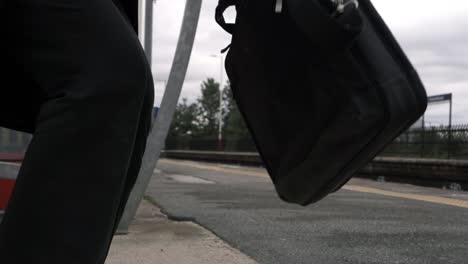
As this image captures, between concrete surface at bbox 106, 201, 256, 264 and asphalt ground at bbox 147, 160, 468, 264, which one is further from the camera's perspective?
asphalt ground at bbox 147, 160, 468, 264

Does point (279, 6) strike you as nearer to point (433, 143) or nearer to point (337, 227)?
point (337, 227)

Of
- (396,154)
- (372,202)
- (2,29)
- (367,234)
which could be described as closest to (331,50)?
(2,29)

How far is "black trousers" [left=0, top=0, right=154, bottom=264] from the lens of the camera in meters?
0.81

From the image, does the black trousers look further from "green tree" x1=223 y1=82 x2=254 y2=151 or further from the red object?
"green tree" x1=223 y1=82 x2=254 y2=151

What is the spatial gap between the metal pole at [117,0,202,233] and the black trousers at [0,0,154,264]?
263 cm

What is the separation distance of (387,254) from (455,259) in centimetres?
38

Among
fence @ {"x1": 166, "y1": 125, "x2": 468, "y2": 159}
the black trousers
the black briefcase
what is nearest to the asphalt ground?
the black briefcase

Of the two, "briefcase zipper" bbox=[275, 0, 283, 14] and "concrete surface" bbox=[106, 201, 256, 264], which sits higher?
"briefcase zipper" bbox=[275, 0, 283, 14]

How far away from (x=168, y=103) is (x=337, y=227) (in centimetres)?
176

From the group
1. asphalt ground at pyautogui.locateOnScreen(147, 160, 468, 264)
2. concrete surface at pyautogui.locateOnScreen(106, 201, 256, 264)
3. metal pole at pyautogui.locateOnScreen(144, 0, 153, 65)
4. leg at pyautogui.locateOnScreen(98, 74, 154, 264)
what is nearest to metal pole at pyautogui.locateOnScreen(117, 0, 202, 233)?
concrete surface at pyautogui.locateOnScreen(106, 201, 256, 264)

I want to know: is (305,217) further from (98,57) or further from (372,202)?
(98,57)

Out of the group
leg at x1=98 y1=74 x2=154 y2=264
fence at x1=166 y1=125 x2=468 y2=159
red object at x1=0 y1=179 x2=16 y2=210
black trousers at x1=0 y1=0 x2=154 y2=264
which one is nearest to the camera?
black trousers at x1=0 y1=0 x2=154 y2=264

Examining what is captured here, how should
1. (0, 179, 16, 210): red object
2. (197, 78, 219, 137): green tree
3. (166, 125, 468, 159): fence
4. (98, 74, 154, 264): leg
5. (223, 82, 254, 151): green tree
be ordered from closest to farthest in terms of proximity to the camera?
(98, 74, 154, 264): leg, (0, 179, 16, 210): red object, (166, 125, 468, 159): fence, (223, 82, 254, 151): green tree, (197, 78, 219, 137): green tree

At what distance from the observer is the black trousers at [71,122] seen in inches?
32.1
